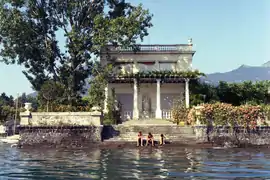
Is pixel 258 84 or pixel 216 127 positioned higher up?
pixel 258 84

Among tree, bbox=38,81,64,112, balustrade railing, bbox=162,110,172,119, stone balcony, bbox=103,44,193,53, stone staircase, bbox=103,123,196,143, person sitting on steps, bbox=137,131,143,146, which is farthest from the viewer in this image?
stone balcony, bbox=103,44,193,53

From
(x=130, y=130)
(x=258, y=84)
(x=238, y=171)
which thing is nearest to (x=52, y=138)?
(x=130, y=130)

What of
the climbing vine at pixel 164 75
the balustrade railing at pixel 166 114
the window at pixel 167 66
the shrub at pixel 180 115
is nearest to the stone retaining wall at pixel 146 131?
the shrub at pixel 180 115

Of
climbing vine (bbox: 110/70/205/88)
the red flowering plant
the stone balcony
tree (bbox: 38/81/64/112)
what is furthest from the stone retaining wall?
the stone balcony

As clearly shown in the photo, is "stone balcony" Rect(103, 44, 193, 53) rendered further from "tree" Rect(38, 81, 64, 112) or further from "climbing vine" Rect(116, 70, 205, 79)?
Result: "tree" Rect(38, 81, 64, 112)

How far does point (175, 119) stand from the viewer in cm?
2548

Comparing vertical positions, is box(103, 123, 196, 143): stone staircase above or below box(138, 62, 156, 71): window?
below

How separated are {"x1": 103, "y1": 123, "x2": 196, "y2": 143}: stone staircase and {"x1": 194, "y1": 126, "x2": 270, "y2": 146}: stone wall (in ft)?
2.36

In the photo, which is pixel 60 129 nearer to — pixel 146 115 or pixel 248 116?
pixel 248 116

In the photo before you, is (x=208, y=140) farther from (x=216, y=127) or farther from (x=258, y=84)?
(x=258, y=84)

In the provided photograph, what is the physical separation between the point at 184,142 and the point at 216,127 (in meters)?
2.16

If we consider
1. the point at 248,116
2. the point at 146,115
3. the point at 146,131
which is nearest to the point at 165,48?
the point at 146,115

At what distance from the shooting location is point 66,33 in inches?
1088

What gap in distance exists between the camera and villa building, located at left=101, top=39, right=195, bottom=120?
2977cm
